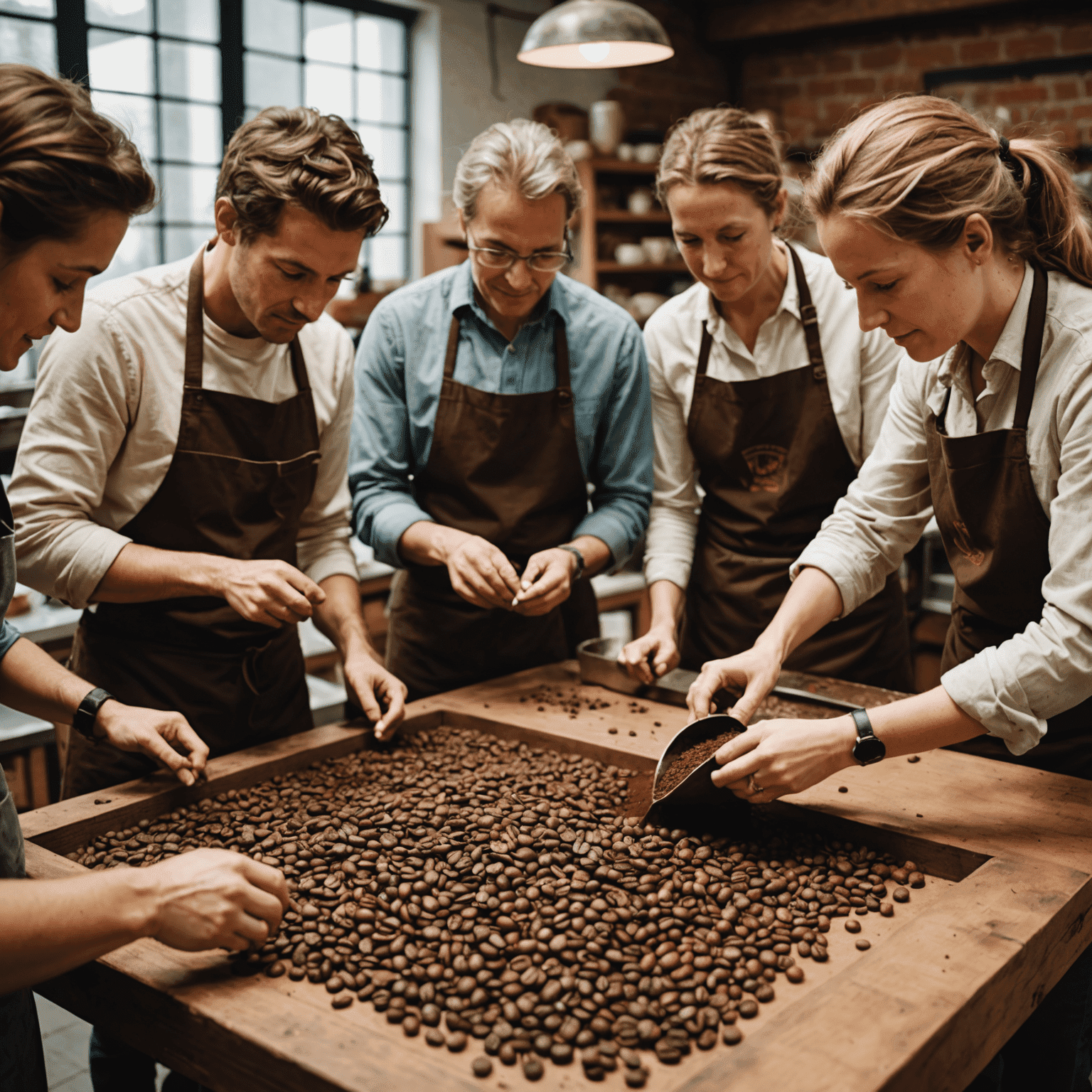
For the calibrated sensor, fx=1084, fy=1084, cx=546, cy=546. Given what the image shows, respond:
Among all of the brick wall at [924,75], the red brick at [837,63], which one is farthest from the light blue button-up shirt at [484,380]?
the red brick at [837,63]

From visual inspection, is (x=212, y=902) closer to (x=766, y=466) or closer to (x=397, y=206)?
(x=766, y=466)

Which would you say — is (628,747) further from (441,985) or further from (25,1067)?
(25,1067)

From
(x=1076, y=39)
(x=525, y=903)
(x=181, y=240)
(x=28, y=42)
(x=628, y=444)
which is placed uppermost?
(x=1076, y=39)

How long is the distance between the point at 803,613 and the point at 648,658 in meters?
0.40

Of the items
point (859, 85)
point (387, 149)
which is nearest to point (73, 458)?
point (387, 149)

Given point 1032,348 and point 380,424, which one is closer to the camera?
point 1032,348

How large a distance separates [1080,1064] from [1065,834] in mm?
425

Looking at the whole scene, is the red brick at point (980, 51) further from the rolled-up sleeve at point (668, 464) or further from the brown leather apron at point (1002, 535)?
the brown leather apron at point (1002, 535)

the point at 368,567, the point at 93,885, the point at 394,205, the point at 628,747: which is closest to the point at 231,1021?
the point at 93,885

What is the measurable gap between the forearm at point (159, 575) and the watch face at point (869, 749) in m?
1.13

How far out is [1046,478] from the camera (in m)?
1.78

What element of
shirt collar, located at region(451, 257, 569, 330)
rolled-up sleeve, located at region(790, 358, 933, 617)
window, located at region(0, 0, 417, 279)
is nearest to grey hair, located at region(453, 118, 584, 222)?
shirt collar, located at region(451, 257, 569, 330)

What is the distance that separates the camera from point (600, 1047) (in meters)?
1.24

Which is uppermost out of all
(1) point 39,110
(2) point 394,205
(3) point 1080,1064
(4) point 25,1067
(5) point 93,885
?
(2) point 394,205
